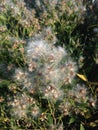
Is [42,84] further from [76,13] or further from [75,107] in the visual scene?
[76,13]

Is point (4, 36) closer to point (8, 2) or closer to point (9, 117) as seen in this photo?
point (8, 2)

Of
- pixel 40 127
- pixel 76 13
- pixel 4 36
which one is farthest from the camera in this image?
pixel 76 13

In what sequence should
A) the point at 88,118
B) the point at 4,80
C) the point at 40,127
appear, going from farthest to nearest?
1. the point at 4,80
2. the point at 88,118
3. the point at 40,127

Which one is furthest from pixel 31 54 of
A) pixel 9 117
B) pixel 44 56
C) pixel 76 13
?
pixel 76 13

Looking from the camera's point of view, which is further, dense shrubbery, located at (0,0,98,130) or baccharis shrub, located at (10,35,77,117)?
dense shrubbery, located at (0,0,98,130)

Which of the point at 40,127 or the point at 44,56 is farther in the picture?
the point at 40,127

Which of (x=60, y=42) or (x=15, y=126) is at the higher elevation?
(x=60, y=42)

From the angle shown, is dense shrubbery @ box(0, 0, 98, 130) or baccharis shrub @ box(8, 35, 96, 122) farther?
dense shrubbery @ box(0, 0, 98, 130)

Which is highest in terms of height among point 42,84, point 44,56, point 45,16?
point 45,16
